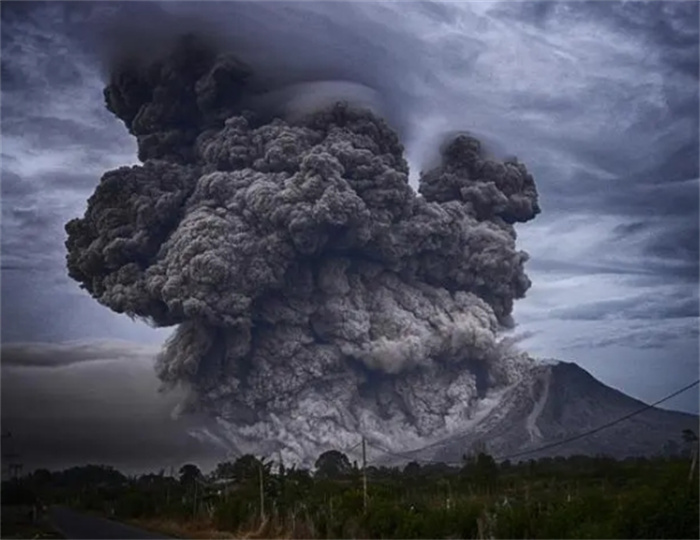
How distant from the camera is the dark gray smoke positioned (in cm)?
4006

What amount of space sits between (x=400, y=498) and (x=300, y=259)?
13240 mm

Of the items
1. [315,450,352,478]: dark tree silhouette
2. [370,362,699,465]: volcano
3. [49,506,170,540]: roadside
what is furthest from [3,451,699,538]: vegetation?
[370,362,699,465]: volcano

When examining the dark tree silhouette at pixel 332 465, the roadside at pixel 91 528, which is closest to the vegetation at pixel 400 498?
the dark tree silhouette at pixel 332 465

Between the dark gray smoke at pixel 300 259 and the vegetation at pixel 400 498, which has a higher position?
the dark gray smoke at pixel 300 259

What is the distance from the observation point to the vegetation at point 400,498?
19.3m

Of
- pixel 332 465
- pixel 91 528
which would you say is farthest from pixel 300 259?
pixel 91 528

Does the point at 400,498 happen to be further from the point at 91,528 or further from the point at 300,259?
the point at 300,259

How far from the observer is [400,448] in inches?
1727

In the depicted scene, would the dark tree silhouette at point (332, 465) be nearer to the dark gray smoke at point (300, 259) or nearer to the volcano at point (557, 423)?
the dark gray smoke at point (300, 259)

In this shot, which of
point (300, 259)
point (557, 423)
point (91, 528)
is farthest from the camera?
point (557, 423)

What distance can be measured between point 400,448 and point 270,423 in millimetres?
5261

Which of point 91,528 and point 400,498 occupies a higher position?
point 400,498

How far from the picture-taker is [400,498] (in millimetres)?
30734

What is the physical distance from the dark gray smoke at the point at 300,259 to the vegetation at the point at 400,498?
11.2ft
